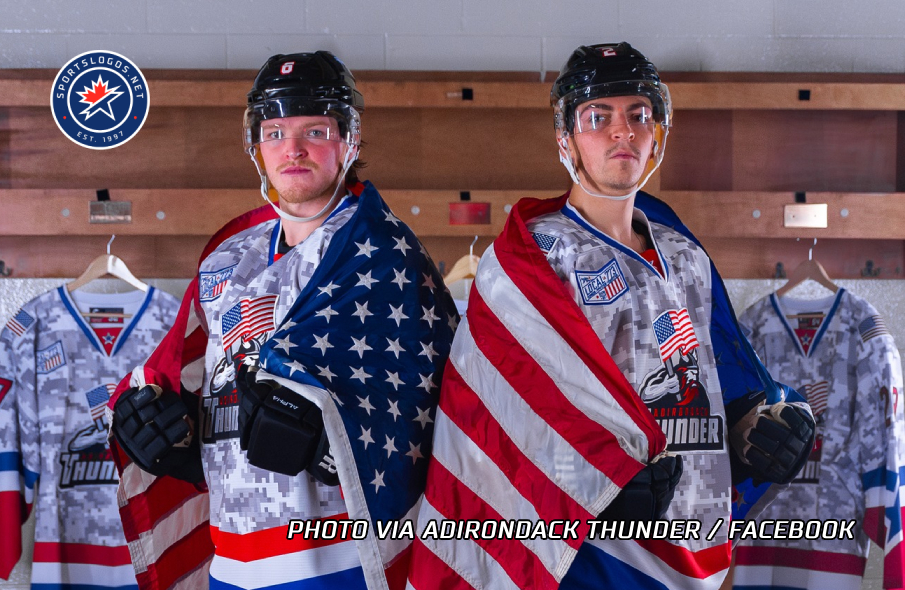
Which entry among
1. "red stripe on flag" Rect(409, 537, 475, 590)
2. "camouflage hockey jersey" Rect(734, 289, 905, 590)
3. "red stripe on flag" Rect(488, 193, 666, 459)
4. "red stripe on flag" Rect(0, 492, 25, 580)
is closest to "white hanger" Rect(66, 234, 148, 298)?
"red stripe on flag" Rect(0, 492, 25, 580)

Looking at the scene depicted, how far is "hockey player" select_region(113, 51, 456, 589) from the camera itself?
148cm

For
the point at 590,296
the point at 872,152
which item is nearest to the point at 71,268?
the point at 590,296

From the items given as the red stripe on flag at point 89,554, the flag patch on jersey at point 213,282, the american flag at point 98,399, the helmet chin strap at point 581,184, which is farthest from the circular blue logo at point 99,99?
the helmet chin strap at point 581,184

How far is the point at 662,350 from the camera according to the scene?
5.26ft

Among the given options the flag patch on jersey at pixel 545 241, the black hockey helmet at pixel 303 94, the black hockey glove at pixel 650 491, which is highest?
the black hockey helmet at pixel 303 94

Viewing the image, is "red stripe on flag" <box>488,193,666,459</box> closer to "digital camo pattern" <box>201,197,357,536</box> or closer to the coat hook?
"digital camo pattern" <box>201,197,357,536</box>

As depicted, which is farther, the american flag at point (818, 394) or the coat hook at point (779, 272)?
the coat hook at point (779, 272)

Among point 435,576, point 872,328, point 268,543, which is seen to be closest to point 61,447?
point 268,543

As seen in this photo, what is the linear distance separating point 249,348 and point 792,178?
1994mm

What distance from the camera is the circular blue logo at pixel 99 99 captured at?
8.86ft

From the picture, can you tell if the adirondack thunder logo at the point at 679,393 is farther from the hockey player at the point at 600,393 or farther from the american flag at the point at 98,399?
the american flag at the point at 98,399

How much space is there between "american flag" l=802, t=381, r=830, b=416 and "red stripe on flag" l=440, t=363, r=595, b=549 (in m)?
1.41

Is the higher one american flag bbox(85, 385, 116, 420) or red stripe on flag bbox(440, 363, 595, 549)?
red stripe on flag bbox(440, 363, 595, 549)

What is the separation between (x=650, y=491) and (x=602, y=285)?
1.30 feet
